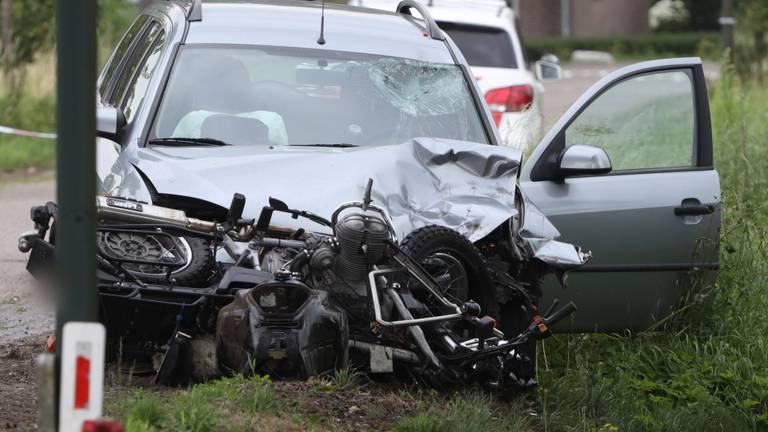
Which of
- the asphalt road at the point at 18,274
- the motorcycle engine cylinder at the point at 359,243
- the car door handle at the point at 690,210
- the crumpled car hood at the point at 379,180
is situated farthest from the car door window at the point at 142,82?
the car door handle at the point at 690,210

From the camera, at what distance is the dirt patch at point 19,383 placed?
486 centimetres

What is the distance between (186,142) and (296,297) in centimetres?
146

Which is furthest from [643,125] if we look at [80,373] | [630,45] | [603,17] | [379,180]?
[603,17]

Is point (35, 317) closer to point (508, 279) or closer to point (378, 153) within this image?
point (378, 153)

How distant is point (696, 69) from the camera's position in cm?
711

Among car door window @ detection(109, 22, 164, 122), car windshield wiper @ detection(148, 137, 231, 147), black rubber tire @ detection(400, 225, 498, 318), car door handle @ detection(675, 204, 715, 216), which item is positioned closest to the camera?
black rubber tire @ detection(400, 225, 498, 318)

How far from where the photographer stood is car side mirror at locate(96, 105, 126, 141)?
19.9 feet

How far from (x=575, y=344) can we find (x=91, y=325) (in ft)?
14.7

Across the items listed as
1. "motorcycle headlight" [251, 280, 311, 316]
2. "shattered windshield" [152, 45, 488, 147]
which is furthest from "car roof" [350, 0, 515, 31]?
"motorcycle headlight" [251, 280, 311, 316]

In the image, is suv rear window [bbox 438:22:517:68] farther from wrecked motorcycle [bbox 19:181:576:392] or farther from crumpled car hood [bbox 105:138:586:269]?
wrecked motorcycle [bbox 19:181:576:392]

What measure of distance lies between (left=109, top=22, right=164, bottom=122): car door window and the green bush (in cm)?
2964

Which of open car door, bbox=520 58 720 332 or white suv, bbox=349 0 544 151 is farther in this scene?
white suv, bbox=349 0 544 151

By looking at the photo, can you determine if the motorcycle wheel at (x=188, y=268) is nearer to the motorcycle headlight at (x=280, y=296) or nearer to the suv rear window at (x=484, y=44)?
the motorcycle headlight at (x=280, y=296)

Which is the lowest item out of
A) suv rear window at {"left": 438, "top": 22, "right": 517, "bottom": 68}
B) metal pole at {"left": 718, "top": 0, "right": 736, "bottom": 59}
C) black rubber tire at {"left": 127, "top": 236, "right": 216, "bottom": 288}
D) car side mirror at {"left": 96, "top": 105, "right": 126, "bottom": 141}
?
metal pole at {"left": 718, "top": 0, "right": 736, "bottom": 59}
